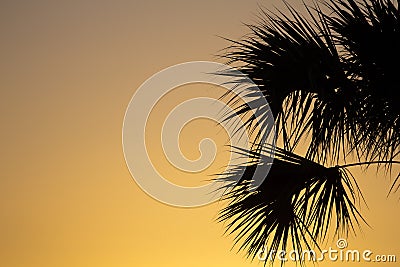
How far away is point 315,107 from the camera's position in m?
4.94

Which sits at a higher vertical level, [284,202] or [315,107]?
[315,107]

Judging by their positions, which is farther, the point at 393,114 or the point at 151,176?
the point at 151,176

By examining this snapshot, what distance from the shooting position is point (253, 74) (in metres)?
5.17

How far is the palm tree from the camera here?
15.5 ft

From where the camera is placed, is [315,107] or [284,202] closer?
[315,107]

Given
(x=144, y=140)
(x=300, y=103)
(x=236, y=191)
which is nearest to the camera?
(x=300, y=103)

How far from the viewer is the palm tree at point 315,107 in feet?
15.5

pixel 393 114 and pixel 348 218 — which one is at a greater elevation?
pixel 393 114

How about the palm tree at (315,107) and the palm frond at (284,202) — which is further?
the palm frond at (284,202)

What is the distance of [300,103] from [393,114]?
68 centimetres

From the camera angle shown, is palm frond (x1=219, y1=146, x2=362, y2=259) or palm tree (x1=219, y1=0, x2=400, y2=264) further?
palm frond (x1=219, y1=146, x2=362, y2=259)

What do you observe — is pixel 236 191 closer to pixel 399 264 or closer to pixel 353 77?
pixel 353 77

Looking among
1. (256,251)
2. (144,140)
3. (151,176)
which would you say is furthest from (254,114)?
(144,140)

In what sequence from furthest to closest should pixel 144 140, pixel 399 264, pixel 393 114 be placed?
pixel 144 140, pixel 399 264, pixel 393 114
